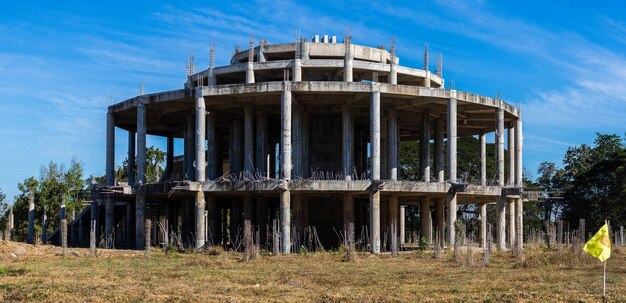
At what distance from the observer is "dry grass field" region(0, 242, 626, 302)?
21.3 meters

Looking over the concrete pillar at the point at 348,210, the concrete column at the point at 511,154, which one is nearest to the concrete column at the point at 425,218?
the concrete column at the point at 511,154

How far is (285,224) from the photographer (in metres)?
40.5

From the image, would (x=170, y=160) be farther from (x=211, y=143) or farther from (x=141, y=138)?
(x=141, y=138)

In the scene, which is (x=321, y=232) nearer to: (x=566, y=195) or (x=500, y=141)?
(x=500, y=141)

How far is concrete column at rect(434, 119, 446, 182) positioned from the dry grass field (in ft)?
37.4

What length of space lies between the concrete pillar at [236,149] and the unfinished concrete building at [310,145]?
82mm

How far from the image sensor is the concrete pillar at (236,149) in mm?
48656

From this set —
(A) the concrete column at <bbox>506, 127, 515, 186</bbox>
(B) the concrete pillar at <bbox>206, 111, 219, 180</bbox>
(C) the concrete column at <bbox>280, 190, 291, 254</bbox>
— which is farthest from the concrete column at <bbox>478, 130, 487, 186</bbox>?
(B) the concrete pillar at <bbox>206, 111, 219, 180</bbox>

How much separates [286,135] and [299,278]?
15.4 metres

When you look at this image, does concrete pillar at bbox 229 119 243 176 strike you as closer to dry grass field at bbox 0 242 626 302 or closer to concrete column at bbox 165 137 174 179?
concrete column at bbox 165 137 174 179

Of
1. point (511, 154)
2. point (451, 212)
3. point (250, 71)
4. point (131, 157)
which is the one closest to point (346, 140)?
point (250, 71)

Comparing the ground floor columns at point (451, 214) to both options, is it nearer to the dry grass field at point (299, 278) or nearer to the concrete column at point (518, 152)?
the dry grass field at point (299, 278)

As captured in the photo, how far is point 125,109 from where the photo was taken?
47.9 metres

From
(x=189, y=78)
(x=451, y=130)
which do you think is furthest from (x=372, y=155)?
(x=189, y=78)
